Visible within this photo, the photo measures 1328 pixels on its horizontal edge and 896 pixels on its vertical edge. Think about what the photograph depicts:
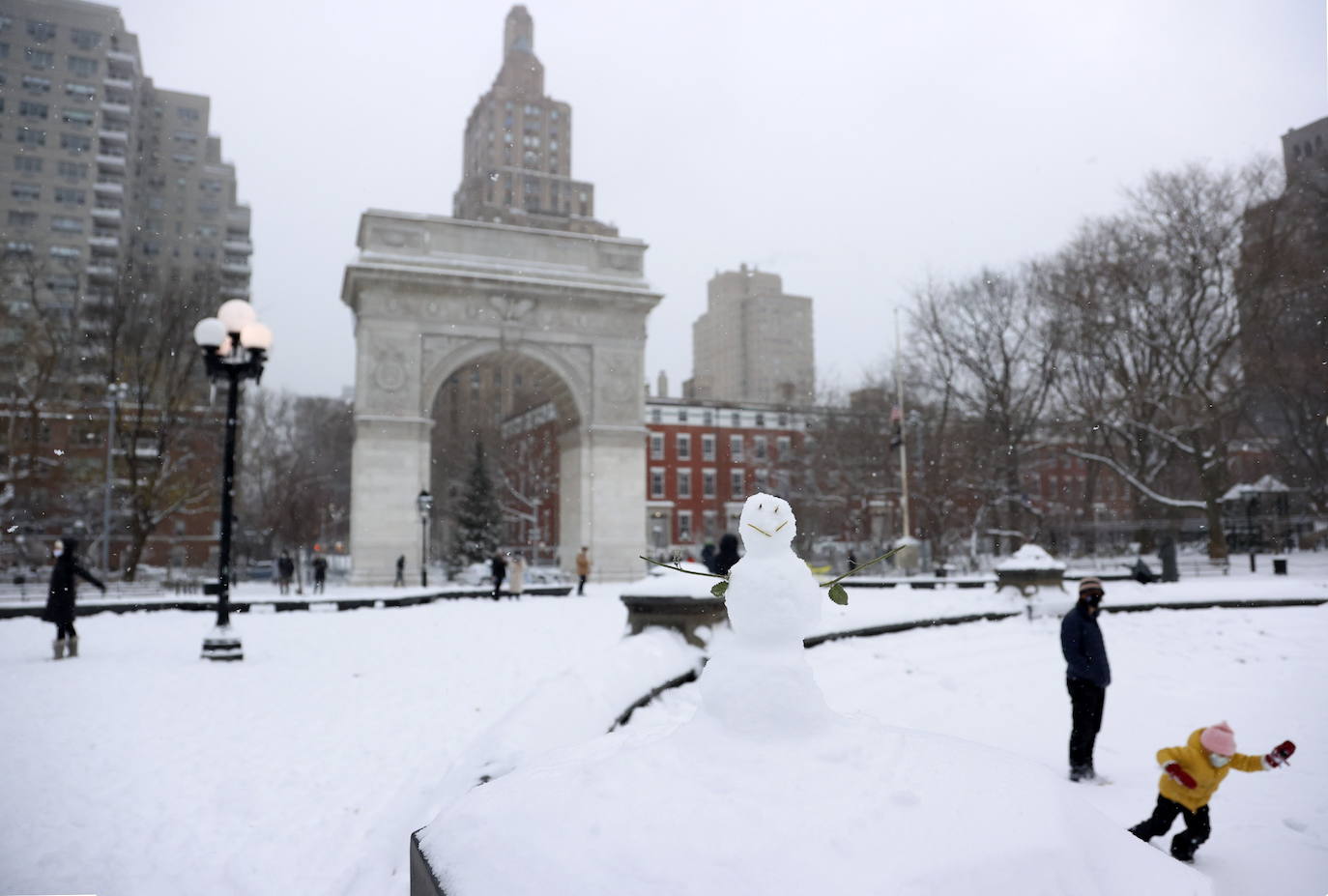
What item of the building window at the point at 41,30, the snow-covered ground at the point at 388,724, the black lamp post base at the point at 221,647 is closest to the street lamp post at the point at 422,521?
the snow-covered ground at the point at 388,724

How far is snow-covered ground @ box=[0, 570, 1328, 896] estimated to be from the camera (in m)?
4.28

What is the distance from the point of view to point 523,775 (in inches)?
98.6

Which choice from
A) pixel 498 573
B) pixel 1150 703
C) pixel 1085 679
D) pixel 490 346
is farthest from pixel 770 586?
pixel 490 346

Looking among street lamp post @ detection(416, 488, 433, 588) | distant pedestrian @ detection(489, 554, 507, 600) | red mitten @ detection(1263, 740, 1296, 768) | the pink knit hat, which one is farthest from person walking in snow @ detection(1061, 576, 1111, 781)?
street lamp post @ detection(416, 488, 433, 588)

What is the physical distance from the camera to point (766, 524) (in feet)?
8.11

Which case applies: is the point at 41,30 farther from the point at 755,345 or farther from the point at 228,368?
the point at 755,345

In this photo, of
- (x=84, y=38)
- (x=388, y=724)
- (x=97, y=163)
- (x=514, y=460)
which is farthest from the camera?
(x=514, y=460)

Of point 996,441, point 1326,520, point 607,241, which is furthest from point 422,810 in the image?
point 1326,520

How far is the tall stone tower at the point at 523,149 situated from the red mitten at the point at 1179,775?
80.7m

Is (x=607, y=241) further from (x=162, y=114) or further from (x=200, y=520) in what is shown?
(x=162, y=114)

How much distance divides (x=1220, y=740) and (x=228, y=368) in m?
11.5

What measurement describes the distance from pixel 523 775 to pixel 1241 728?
→ 6819 mm

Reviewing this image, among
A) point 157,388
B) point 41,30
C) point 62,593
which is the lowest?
point 62,593

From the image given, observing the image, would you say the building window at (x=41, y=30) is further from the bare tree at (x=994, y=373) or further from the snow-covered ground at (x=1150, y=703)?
the bare tree at (x=994, y=373)
